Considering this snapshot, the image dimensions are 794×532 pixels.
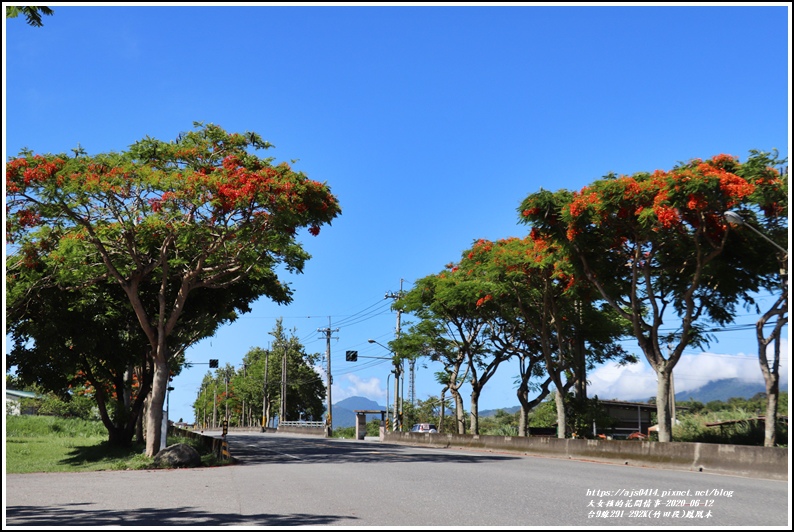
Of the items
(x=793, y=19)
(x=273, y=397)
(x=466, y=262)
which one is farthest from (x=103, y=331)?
(x=273, y=397)

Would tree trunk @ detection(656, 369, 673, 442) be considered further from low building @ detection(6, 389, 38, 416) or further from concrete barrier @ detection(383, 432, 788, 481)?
low building @ detection(6, 389, 38, 416)

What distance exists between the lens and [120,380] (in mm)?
34844

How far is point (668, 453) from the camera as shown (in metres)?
21.0

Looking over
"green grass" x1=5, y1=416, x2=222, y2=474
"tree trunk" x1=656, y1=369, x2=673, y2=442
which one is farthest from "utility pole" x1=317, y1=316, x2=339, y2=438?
"tree trunk" x1=656, y1=369, x2=673, y2=442

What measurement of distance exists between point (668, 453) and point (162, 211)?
1639 cm

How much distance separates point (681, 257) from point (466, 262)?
13.9 meters

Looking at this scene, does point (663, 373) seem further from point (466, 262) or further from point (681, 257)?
point (466, 262)

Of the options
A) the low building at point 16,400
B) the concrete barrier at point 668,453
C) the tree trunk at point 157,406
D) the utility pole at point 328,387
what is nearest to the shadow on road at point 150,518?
the concrete barrier at point 668,453

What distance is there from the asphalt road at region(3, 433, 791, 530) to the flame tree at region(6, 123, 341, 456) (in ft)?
24.9

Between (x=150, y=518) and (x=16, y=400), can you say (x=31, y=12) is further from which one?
(x=16, y=400)

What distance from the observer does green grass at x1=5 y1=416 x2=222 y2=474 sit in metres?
23.3

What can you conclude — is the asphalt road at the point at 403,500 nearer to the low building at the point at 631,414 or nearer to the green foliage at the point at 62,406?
the low building at the point at 631,414

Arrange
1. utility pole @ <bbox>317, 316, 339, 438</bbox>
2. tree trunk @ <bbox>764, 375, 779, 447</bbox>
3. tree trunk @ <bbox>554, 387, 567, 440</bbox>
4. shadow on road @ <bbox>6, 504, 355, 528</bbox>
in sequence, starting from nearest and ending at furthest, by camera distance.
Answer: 1. shadow on road @ <bbox>6, 504, 355, 528</bbox>
2. tree trunk @ <bbox>764, 375, 779, 447</bbox>
3. tree trunk @ <bbox>554, 387, 567, 440</bbox>
4. utility pole @ <bbox>317, 316, 339, 438</bbox>

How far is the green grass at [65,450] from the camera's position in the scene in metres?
23.3
